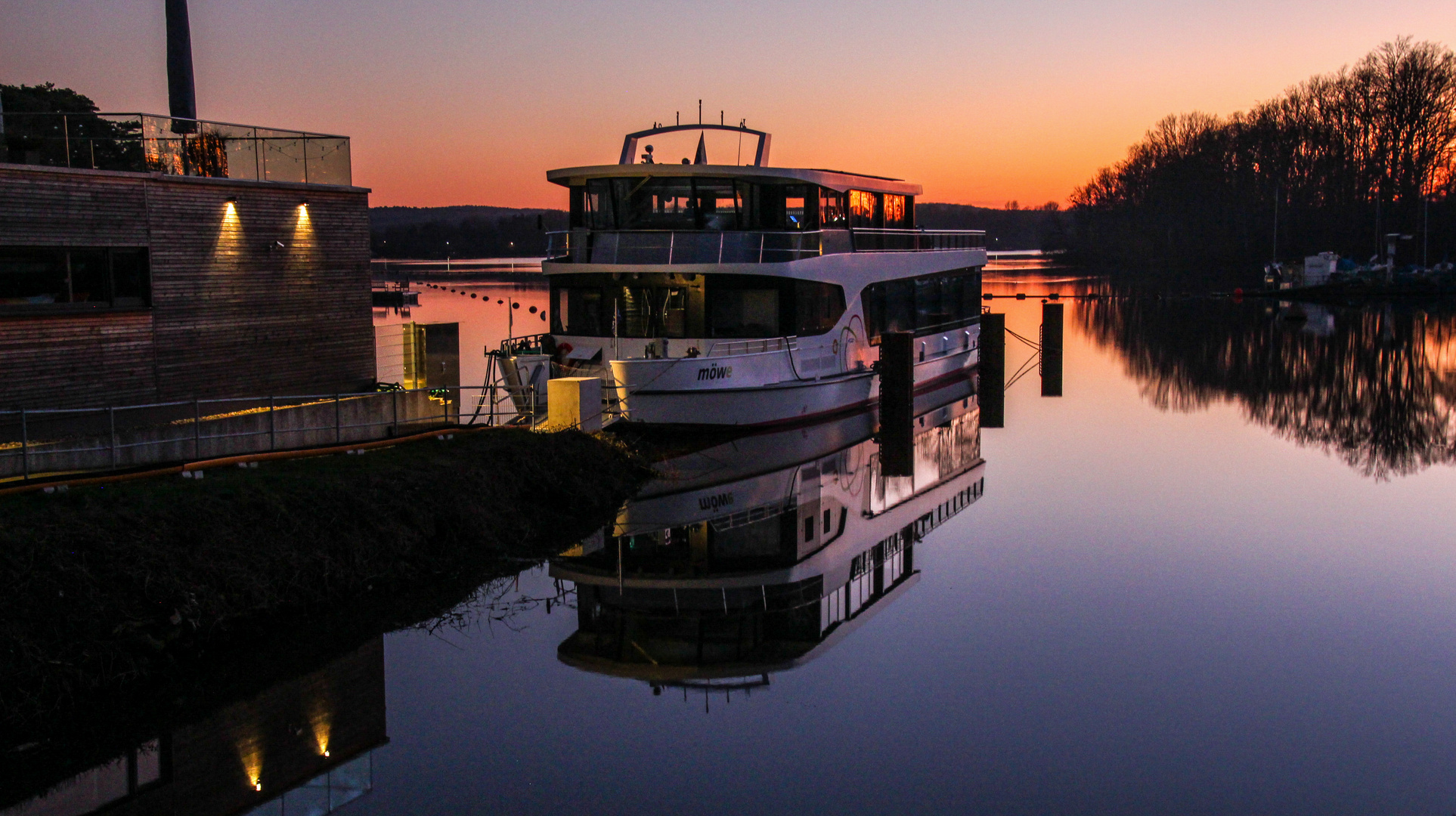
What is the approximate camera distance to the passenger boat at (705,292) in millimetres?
22297

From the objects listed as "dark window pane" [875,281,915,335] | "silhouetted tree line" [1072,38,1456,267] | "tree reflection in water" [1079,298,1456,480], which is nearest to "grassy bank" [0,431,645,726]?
"dark window pane" [875,281,915,335]

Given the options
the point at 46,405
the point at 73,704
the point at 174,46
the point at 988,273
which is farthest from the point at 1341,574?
the point at 988,273

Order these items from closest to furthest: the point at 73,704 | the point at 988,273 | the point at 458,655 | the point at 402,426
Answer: the point at 73,704, the point at 458,655, the point at 402,426, the point at 988,273

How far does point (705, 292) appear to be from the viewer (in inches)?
925

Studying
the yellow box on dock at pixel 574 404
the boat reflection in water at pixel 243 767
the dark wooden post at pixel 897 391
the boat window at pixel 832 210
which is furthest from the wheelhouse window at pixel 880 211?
the boat reflection in water at pixel 243 767

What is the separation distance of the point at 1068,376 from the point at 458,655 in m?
33.2

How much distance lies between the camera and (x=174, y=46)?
27234 mm

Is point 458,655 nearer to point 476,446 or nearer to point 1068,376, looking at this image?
point 476,446

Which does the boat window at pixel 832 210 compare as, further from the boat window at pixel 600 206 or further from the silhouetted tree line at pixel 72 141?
the silhouetted tree line at pixel 72 141

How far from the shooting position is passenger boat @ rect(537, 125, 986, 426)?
2230 cm

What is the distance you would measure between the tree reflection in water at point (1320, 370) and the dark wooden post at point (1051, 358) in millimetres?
2679

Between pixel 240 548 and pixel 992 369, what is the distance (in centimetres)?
2392

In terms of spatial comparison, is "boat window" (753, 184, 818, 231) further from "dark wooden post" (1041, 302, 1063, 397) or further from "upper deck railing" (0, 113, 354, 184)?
"dark wooden post" (1041, 302, 1063, 397)

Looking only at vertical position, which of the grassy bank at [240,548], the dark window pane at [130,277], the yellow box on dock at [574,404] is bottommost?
the grassy bank at [240,548]
